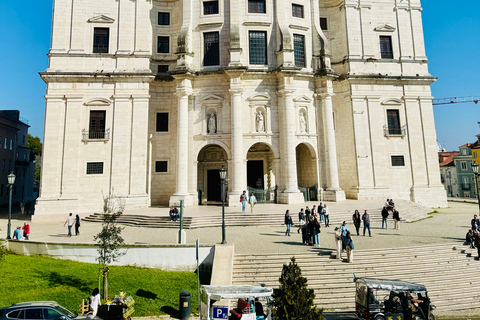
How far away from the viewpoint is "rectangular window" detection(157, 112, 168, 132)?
28.5 metres

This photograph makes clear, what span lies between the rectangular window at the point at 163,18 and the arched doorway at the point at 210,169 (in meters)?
14.4

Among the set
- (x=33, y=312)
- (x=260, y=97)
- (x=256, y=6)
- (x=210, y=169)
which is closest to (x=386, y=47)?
(x=256, y=6)

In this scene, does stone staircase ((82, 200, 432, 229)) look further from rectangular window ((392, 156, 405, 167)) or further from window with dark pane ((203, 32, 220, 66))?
window with dark pane ((203, 32, 220, 66))

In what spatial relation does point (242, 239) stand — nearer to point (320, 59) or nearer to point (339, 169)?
point (339, 169)

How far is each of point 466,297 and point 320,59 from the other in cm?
2389

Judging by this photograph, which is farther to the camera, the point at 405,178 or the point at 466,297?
the point at 405,178

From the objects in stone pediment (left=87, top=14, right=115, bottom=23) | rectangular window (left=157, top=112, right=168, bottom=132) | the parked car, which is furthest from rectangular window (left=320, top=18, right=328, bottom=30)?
the parked car

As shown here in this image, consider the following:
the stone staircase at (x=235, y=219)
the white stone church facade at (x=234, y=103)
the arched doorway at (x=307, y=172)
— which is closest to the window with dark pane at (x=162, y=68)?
the white stone church facade at (x=234, y=103)

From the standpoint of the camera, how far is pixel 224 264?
11.4 meters

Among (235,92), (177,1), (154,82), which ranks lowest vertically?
(235,92)

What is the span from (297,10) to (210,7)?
9.12 meters

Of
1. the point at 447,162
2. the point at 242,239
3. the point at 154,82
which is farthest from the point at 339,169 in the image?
the point at 447,162

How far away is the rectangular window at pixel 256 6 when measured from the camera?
2772 cm

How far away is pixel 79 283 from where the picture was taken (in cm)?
1081
